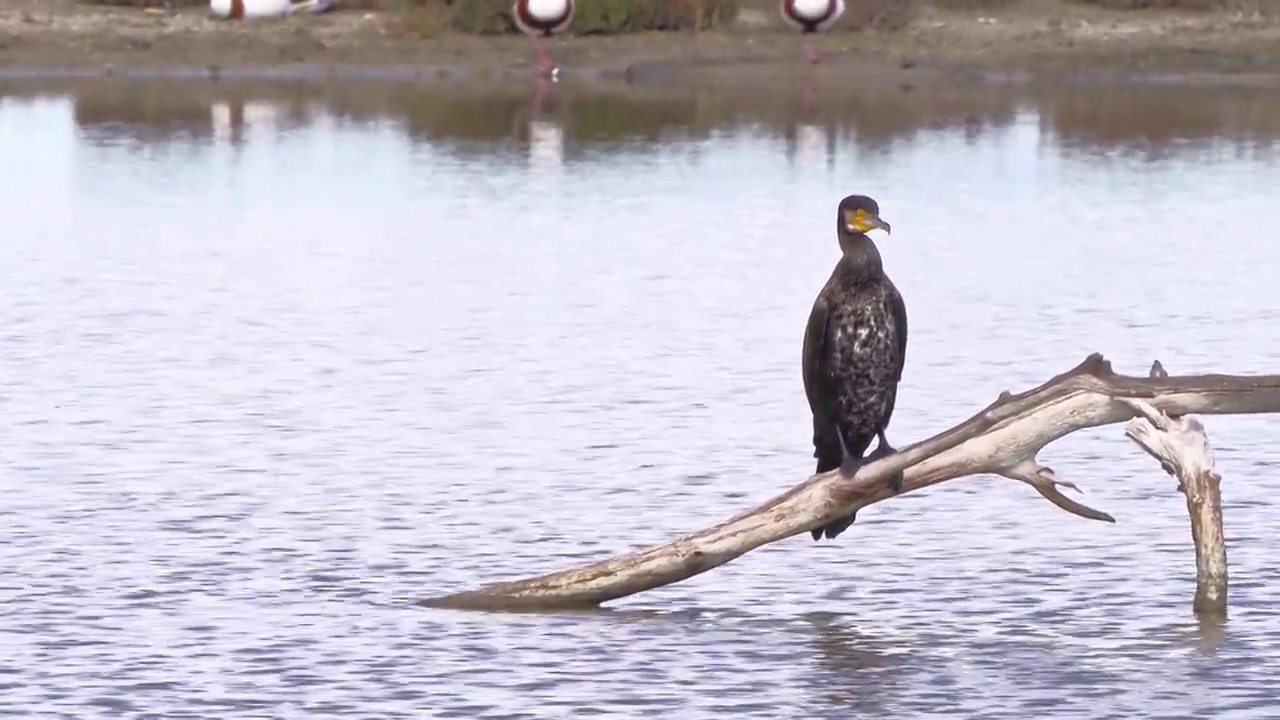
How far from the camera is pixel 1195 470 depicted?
31.1ft

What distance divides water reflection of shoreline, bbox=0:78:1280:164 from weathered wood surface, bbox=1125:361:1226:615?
767 inches

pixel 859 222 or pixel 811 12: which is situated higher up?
pixel 859 222

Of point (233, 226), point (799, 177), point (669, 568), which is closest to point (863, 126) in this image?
point (799, 177)

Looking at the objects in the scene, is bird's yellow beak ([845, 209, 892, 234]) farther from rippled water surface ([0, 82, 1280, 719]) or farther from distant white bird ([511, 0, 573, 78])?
distant white bird ([511, 0, 573, 78])

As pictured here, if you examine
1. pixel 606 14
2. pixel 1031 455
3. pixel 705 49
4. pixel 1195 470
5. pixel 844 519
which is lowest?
pixel 705 49

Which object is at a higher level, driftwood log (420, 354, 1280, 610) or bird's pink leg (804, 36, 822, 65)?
driftwood log (420, 354, 1280, 610)

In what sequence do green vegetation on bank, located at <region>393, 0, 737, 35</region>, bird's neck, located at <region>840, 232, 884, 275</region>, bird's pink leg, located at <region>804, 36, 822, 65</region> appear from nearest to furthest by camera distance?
1. bird's neck, located at <region>840, 232, 884, 275</region>
2. bird's pink leg, located at <region>804, 36, 822, 65</region>
3. green vegetation on bank, located at <region>393, 0, 737, 35</region>

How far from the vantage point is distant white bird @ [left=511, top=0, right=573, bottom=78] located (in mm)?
35562

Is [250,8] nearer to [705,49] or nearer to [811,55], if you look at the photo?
[705,49]

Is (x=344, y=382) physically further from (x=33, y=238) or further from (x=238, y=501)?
(x=33, y=238)

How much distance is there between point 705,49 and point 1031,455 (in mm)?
27195

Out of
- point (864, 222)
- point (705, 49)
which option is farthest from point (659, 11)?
point (864, 222)

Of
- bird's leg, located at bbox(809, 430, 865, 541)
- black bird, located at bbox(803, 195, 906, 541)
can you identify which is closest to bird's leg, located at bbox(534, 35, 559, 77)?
black bird, located at bbox(803, 195, 906, 541)

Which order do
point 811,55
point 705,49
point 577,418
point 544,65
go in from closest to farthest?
1. point 577,418
2. point 811,55
3. point 544,65
4. point 705,49
